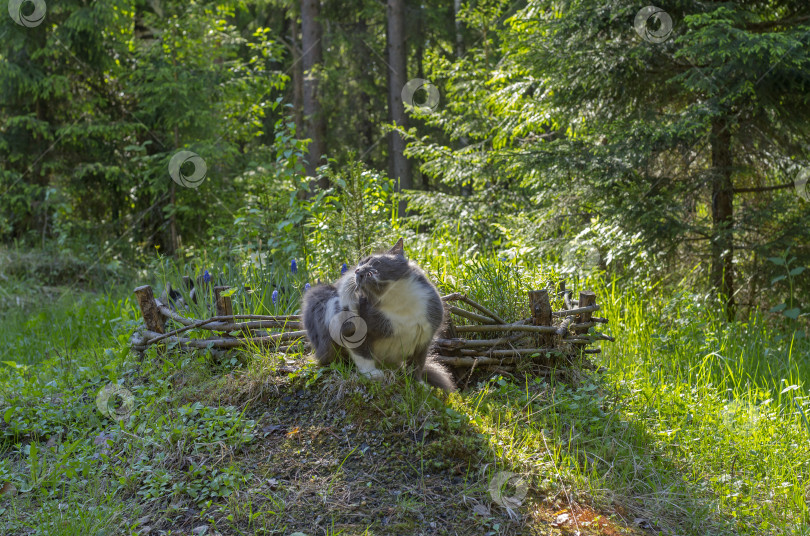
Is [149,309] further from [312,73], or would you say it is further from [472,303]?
[312,73]

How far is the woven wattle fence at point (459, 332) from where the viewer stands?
4055mm

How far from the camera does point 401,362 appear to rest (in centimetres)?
360

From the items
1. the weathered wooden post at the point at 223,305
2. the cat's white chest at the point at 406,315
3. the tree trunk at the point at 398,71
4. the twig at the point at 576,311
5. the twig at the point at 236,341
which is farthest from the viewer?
the tree trunk at the point at 398,71

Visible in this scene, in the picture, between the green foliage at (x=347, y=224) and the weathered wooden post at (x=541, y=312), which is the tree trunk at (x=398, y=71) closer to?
the green foliage at (x=347, y=224)

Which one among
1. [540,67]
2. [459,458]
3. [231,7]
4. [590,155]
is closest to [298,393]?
[459,458]

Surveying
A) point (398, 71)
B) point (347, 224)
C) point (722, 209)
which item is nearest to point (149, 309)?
point (347, 224)

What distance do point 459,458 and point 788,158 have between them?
4.82 m

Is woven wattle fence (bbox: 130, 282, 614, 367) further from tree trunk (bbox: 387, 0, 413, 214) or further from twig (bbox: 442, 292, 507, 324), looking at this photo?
tree trunk (bbox: 387, 0, 413, 214)

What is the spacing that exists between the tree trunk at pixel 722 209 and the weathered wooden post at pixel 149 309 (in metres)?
4.79

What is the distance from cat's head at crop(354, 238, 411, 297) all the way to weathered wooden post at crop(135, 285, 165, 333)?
5.60ft

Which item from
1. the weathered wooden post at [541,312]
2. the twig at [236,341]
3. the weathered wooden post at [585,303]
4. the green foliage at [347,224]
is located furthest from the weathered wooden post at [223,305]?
the weathered wooden post at [585,303]

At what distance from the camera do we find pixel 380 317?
3375 mm

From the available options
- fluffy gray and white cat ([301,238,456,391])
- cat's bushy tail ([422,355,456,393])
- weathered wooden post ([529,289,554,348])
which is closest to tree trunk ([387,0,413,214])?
weathered wooden post ([529,289,554,348])

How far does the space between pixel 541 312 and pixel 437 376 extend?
0.88 meters
